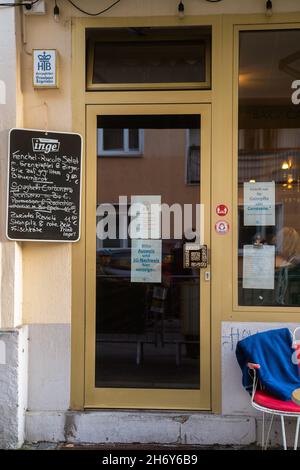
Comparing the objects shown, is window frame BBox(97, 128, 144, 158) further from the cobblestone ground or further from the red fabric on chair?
the cobblestone ground

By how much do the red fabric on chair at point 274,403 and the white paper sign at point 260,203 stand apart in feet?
4.48

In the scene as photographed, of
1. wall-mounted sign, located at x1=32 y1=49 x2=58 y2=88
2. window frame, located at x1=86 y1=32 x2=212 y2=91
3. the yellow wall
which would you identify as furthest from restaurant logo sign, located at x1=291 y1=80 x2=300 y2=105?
wall-mounted sign, located at x1=32 y1=49 x2=58 y2=88

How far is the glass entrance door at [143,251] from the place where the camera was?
4.63 m

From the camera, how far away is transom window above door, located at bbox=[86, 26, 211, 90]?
4668mm

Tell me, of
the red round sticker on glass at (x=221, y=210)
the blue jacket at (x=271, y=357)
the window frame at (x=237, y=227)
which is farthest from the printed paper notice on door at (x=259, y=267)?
the blue jacket at (x=271, y=357)

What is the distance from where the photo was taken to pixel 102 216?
4734mm

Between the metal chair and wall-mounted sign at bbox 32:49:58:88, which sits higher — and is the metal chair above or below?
below

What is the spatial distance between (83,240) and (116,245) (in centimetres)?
28

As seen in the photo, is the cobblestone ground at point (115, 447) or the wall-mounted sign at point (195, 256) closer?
the cobblestone ground at point (115, 447)

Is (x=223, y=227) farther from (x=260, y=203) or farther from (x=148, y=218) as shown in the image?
(x=148, y=218)

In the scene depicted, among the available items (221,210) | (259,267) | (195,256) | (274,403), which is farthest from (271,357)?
(221,210)

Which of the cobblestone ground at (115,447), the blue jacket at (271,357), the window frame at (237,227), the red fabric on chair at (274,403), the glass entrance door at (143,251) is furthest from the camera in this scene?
the glass entrance door at (143,251)

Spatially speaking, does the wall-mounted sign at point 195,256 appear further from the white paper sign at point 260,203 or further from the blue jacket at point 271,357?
the blue jacket at point 271,357

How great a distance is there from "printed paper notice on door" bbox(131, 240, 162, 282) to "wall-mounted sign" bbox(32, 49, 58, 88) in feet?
4.85
